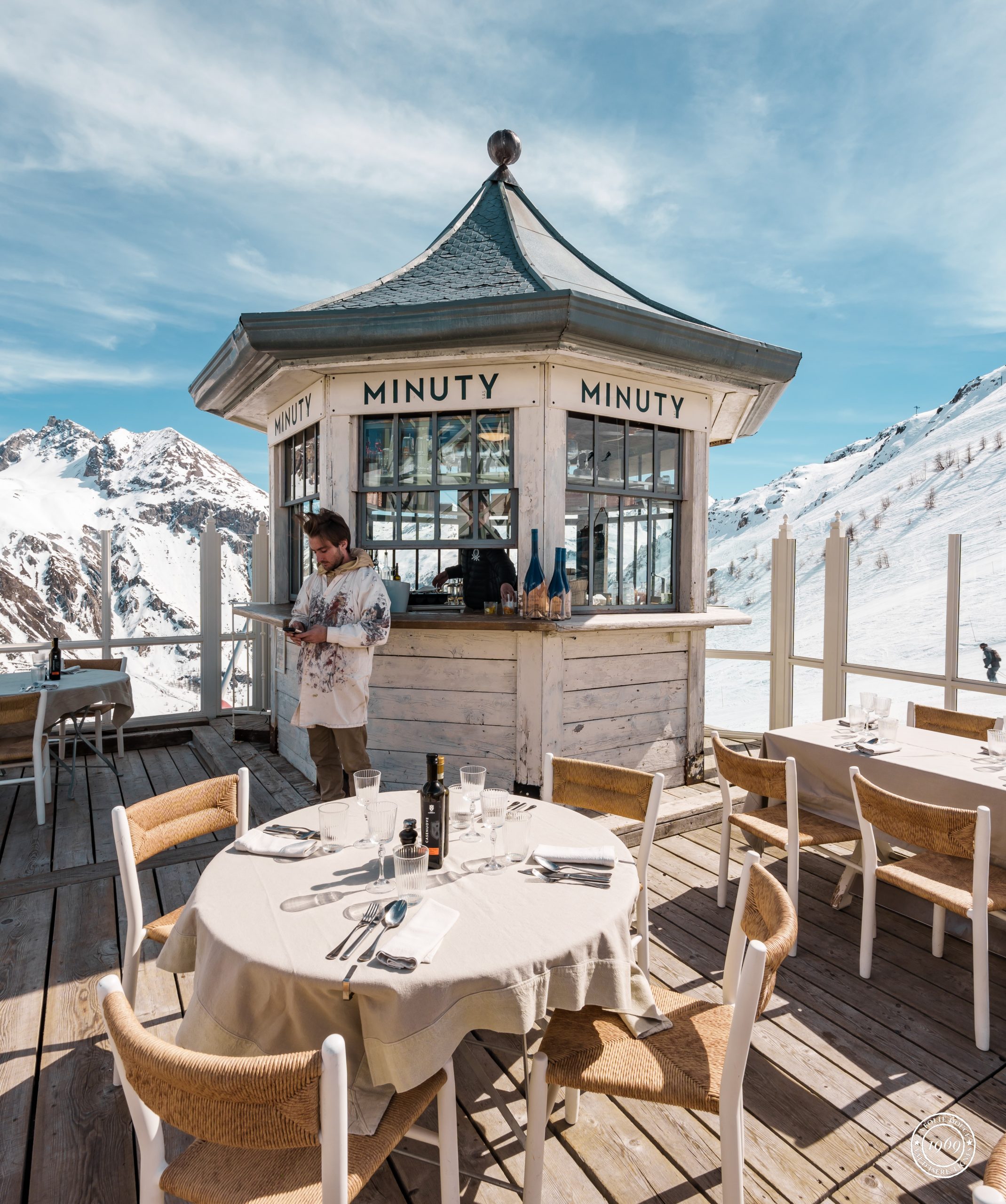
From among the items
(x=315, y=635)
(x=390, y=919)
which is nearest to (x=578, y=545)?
(x=315, y=635)

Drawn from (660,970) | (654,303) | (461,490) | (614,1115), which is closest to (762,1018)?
(660,970)

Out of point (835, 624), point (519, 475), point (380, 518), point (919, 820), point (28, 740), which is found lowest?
point (28, 740)

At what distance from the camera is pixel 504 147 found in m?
5.63

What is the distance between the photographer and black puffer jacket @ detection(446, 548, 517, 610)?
4.40 metres

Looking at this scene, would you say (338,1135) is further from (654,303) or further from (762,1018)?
(654,303)

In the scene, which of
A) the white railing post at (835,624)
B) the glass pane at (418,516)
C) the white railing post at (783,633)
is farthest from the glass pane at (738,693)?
the glass pane at (418,516)

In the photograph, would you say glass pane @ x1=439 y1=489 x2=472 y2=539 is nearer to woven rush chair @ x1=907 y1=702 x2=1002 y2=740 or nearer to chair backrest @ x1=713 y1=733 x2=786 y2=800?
chair backrest @ x1=713 y1=733 x2=786 y2=800

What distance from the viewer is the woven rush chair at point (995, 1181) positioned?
733mm

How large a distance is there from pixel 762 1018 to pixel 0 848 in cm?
440

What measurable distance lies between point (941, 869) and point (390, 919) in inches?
99.6

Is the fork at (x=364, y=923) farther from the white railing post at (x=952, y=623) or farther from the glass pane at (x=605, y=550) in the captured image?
the white railing post at (x=952, y=623)

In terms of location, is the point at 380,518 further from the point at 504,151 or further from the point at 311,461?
the point at 504,151

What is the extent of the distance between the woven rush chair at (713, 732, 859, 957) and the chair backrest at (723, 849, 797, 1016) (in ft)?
3.84

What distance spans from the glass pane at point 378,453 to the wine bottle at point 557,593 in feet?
4.39
